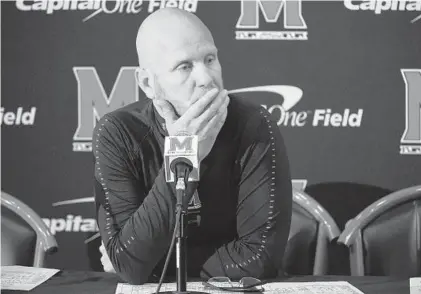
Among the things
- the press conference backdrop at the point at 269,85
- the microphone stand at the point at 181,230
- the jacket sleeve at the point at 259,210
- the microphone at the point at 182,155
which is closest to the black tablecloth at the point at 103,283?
the jacket sleeve at the point at 259,210

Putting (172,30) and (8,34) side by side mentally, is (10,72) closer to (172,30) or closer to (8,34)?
(8,34)

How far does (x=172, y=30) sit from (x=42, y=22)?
147cm

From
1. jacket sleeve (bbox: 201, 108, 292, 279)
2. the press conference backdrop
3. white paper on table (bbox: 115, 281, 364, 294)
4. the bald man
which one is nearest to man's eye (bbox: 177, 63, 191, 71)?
Result: the bald man

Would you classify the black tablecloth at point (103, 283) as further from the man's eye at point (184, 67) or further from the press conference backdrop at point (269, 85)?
the press conference backdrop at point (269, 85)

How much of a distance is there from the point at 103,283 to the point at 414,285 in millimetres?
847

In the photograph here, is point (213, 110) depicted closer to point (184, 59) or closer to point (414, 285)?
point (184, 59)

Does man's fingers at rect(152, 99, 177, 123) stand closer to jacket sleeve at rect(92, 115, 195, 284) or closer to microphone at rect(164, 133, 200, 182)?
jacket sleeve at rect(92, 115, 195, 284)

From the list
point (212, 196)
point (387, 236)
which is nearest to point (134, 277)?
point (212, 196)

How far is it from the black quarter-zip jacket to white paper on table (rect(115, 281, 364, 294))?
69mm

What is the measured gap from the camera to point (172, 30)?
193 cm

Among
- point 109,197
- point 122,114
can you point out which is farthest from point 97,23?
point 109,197

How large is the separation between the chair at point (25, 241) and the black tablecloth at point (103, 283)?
54cm

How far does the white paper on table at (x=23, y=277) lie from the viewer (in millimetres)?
1665

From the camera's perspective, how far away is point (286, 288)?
1.63 metres
